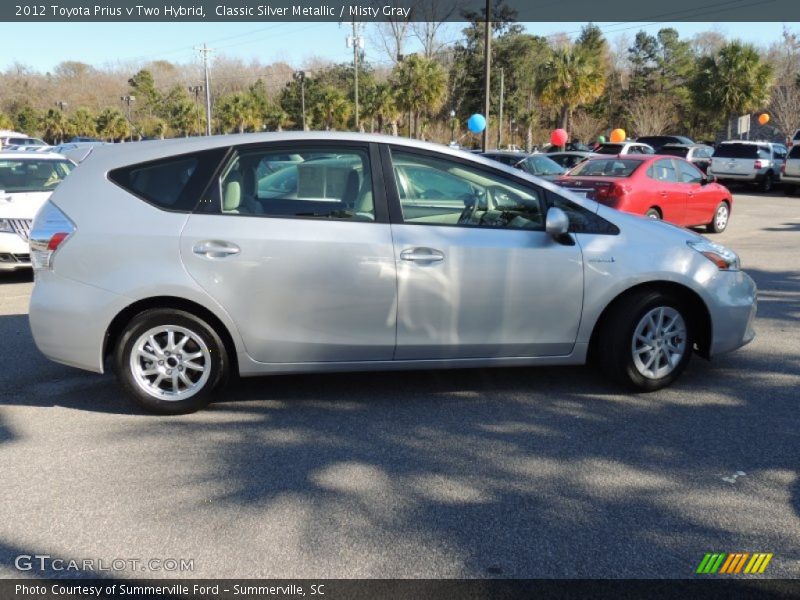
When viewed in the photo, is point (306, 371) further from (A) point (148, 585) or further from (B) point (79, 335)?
(A) point (148, 585)

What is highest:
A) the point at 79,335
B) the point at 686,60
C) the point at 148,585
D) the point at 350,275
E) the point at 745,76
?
the point at 686,60

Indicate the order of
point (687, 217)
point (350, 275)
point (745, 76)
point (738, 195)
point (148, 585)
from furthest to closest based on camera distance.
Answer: point (745, 76) → point (738, 195) → point (687, 217) → point (350, 275) → point (148, 585)

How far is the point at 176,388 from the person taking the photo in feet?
15.3

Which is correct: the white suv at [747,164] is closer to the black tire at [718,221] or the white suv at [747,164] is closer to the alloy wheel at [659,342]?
the black tire at [718,221]

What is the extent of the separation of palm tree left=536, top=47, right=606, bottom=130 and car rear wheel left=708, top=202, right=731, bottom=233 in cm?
2931

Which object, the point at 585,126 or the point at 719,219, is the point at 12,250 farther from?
the point at 585,126

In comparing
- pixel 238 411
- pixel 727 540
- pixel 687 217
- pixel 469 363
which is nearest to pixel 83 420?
pixel 238 411

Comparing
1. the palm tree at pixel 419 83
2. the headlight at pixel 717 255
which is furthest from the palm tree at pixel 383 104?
the headlight at pixel 717 255

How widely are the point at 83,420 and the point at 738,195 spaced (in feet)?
81.5

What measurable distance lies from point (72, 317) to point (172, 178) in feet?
3.44

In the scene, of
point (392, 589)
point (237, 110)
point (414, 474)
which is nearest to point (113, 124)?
point (237, 110)

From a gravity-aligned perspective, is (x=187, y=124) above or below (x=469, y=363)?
above

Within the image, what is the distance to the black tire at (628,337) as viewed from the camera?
4867mm

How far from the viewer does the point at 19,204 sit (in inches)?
375
